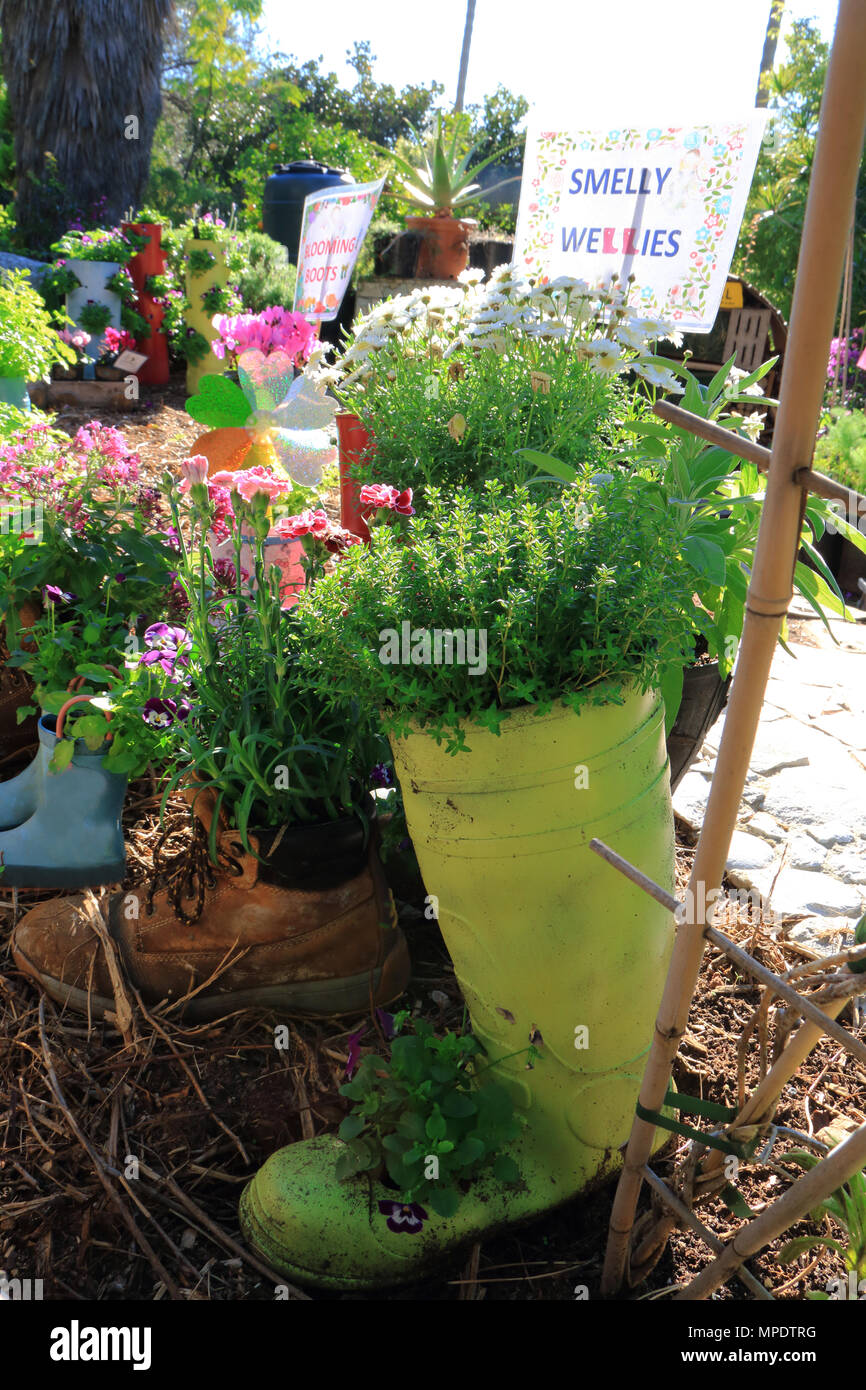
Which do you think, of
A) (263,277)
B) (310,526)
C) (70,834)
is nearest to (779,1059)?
(310,526)

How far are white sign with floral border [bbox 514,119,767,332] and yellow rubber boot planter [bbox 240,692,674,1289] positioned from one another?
1.98 meters

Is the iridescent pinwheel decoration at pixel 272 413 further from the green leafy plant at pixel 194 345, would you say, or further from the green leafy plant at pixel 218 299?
the green leafy plant at pixel 194 345

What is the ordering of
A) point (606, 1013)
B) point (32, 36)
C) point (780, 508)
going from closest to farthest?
point (780, 508), point (606, 1013), point (32, 36)

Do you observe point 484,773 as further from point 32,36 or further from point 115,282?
point 32,36

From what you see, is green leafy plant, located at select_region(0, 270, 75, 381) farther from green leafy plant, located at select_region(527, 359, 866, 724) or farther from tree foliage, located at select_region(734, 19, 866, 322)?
tree foliage, located at select_region(734, 19, 866, 322)

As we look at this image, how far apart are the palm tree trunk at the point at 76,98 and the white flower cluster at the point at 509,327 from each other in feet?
23.4

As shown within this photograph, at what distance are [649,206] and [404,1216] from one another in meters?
2.87

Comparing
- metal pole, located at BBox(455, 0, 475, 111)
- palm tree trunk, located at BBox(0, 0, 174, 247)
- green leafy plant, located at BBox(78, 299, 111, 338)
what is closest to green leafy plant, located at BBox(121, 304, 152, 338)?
green leafy plant, located at BBox(78, 299, 111, 338)

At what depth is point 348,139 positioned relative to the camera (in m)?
14.0

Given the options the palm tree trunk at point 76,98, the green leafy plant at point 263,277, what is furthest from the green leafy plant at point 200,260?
the palm tree trunk at point 76,98

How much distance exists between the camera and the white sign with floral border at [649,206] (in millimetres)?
2814

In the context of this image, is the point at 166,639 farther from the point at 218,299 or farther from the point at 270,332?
the point at 218,299
